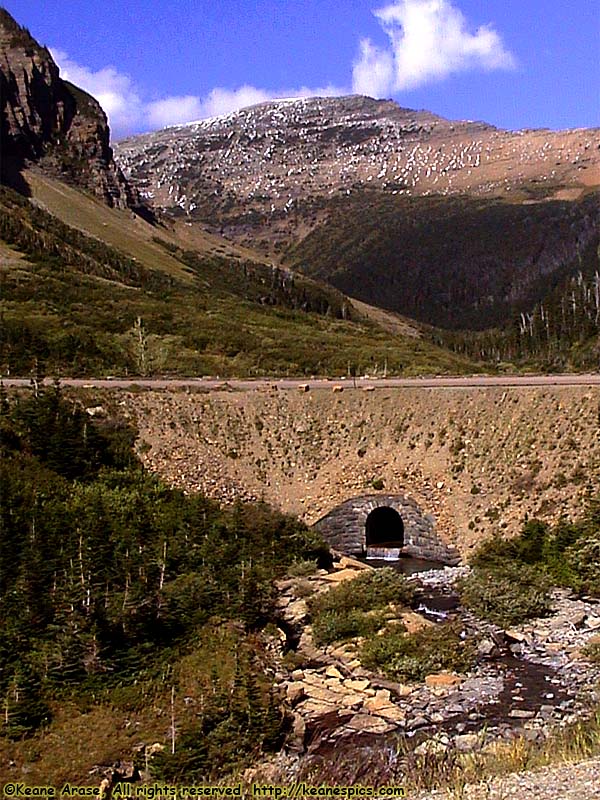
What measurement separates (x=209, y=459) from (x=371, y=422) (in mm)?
7891

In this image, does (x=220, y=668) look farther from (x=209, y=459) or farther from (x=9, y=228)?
(x=9, y=228)

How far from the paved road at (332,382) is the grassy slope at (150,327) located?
798 centimetres

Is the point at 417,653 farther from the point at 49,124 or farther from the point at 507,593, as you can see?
the point at 49,124

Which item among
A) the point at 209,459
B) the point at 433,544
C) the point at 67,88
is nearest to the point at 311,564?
the point at 433,544

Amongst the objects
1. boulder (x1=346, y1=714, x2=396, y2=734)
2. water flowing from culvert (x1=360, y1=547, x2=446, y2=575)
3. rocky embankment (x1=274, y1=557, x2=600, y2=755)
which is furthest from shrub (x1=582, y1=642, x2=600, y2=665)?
water flowing from culvert (x1=360, y1=547, x2=446, y2=575)

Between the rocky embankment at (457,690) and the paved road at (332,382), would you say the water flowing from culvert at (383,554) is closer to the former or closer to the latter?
the rocky embankment at (457,690)

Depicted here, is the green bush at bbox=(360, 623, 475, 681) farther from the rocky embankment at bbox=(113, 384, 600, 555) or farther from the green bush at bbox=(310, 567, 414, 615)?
the rocky embankment at bbox=(113, 384, 600, 555)

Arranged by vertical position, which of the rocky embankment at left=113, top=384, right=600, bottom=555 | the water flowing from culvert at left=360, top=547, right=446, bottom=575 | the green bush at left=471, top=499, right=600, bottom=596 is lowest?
the water flowing from culvert at left=360, top=547, right=446, bottom=575

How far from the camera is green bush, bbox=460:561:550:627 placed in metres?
28.8

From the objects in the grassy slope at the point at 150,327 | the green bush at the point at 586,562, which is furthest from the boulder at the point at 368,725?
the grassy slope at the point at 150,327

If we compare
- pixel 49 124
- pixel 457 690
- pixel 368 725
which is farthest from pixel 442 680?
pixel 49 124

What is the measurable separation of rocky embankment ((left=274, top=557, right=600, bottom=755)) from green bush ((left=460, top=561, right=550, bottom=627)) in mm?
392

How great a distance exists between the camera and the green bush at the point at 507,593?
28.8m

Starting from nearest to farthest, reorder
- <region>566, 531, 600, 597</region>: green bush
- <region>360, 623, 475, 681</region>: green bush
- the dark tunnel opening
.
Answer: <region>360, 623, 475, 681</region>: green bush, <region>566, 531, 600, 597</region>: green bush, the dark tunnel opening
